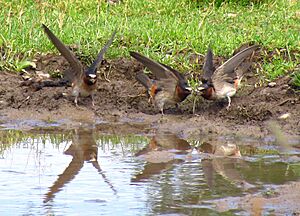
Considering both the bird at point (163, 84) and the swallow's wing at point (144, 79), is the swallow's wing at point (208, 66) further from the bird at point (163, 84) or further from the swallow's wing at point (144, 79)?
the swallow's wing at point (144, 79)

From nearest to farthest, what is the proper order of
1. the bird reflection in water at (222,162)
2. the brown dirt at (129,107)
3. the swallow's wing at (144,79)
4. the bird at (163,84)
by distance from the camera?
1. the bird reflection in water at (222,162)
2. the brown dirt at (129,107)
3. the bird at (163,84)
4. the swallow's wing at (144,79)

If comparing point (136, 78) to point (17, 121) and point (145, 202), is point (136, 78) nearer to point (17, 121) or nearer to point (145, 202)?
point (17, 121)

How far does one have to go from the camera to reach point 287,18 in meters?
11.7

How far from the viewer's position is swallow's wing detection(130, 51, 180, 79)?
9.12 meters

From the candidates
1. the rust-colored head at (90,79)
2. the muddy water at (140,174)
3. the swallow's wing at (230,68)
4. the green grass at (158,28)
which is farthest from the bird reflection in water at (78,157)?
the green grass at (158,28)

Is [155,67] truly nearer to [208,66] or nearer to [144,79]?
[144,79]

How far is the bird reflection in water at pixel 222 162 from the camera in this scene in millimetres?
6707

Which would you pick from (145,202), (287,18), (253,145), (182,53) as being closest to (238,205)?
(145,202)

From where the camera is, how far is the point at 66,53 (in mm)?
9320

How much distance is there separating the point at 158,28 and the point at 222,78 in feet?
5.82

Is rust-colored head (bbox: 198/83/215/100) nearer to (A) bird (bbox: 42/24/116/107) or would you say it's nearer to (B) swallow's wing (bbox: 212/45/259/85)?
(B) swallow's wing (bbox: 212/45/259/85)

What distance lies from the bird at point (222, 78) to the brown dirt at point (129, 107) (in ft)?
0.55

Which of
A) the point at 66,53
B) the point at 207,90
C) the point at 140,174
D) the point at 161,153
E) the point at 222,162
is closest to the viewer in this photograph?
the point at 140,174

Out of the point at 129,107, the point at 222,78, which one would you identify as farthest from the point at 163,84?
the point at 222,78
